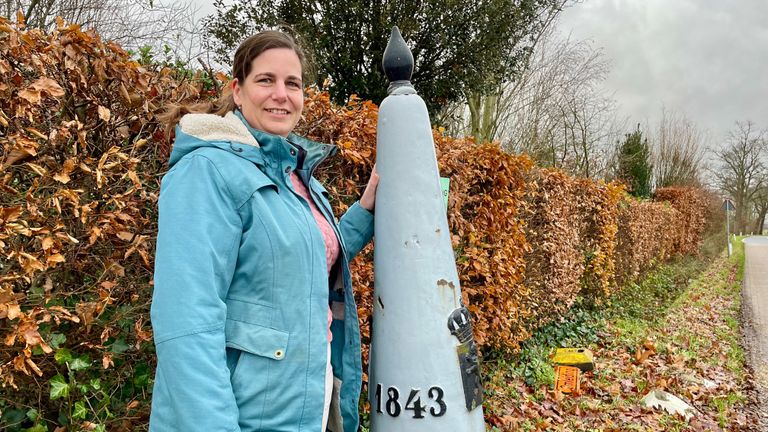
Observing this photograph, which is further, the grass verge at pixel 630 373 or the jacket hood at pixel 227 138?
the grass verge at pixel 630 373

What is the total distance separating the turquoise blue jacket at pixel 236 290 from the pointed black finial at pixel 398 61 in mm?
679

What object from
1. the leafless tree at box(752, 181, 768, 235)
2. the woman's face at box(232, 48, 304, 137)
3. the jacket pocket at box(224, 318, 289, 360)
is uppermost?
the leafless tree at box(752, 181, 768, 235)

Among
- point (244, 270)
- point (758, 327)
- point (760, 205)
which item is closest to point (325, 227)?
point (244, 270)

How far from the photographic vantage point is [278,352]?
1.25m

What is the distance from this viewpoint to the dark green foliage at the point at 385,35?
25.9ft

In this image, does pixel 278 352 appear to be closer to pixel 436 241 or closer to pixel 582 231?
pixel 436 241

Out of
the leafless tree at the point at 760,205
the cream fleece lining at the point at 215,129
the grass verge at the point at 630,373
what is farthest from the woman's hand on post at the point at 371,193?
the leafless tree at the point at 760,205

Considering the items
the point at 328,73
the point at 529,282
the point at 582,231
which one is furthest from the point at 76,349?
the point at 582,231

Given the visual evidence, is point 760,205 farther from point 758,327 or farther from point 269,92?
point 269,92

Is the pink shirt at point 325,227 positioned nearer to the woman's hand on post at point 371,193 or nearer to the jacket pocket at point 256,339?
the jacket pocket at point 256,339

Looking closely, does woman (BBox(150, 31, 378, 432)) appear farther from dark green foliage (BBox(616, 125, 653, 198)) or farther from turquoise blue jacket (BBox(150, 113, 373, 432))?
dark green foliage (BBox(616, 125, 653, 198))

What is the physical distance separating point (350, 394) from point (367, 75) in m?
7.15

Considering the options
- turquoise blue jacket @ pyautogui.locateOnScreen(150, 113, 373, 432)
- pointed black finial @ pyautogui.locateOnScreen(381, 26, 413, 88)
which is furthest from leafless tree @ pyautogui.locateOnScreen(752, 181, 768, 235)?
turquoise blue jacket @ pyautogui.locateOnScreen(150, 113, 373, 432)

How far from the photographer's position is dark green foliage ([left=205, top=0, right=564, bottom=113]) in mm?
7895
